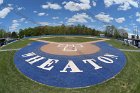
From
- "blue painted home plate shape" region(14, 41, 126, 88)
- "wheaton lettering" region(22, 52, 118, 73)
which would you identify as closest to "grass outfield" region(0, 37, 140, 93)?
"blue painted home plate shape" region(14, 41, 126, 88)

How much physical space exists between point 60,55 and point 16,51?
9.65 meters

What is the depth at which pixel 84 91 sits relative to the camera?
2905cm

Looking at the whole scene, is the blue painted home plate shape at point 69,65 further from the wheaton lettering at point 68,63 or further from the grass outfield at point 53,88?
the grass outfield at point 53,88

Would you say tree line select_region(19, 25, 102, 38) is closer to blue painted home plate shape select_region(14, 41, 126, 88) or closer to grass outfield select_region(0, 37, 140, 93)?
blue painted home plate shape select_region(14, 41, 126, 88)

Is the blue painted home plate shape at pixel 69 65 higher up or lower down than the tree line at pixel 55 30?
lower down

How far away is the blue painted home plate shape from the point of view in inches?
1240

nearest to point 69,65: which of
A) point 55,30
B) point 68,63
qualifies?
point 68,63

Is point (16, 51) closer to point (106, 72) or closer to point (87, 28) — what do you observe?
point (106, 72)

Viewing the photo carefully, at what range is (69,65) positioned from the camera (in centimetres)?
3609

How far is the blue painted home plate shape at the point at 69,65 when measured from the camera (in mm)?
31500

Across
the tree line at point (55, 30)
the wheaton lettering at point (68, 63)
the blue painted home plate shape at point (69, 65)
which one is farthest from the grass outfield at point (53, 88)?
the tree line at point (55, 30)

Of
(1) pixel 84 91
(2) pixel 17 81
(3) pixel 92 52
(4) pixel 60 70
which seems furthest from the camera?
(3) pixel 92 52

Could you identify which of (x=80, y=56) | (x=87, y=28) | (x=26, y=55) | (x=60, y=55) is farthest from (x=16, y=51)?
(x=87, y=28)

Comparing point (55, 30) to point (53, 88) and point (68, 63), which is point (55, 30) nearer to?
point (68, 63)
